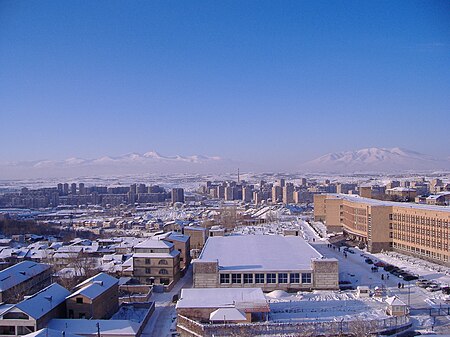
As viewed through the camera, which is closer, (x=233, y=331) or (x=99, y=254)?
(x=233, y=331)

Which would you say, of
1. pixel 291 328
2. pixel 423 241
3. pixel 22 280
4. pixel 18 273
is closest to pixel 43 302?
pixel 22 280

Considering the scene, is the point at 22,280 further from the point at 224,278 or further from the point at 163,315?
the point at 224,278

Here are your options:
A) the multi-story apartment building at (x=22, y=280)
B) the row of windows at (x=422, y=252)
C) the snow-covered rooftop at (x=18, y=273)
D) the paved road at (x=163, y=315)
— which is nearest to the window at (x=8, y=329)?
the paved road at (x=163, y=315)

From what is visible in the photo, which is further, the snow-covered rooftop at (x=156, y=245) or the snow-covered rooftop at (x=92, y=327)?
the snow-covered rooftop at (x=156, y=245)

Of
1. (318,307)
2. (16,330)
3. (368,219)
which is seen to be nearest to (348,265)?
(368,219)

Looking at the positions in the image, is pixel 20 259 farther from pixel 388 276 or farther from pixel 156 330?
pixel 388 276

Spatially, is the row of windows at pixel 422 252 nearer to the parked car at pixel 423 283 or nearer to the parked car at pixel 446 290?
the parked car at pixel 423 283
